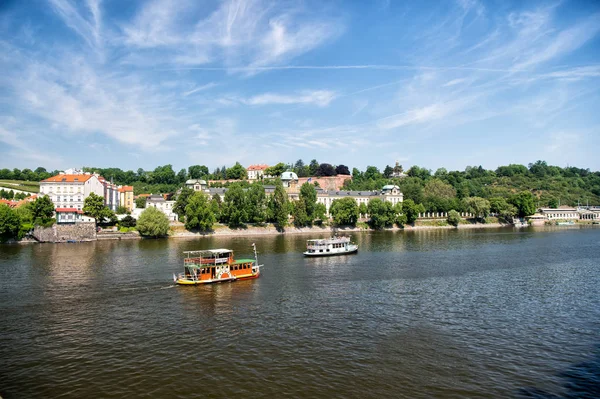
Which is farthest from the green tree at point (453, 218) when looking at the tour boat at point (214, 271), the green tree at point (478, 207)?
the tour boat at point (214, 271)

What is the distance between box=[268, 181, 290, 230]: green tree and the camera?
12594 cm

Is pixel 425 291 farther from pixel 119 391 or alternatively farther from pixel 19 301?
pixel 19 301

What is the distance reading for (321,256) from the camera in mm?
72812

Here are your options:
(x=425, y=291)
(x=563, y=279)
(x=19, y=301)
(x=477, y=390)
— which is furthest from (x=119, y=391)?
(x=563, y=279)

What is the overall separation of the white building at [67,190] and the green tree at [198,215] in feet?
92.4

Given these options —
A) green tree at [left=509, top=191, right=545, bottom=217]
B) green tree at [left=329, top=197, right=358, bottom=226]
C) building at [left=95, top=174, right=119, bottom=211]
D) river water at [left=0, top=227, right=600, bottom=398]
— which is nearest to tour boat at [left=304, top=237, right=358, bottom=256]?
river water at [left=0, top=227, right=600, bottom=398]

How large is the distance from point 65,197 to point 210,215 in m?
40.9

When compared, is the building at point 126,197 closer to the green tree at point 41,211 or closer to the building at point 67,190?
the building at point 67,190

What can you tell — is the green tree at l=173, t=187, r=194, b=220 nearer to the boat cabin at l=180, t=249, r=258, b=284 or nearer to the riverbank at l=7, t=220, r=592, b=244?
the riverbank at l=7, t=220, r=592, b=244

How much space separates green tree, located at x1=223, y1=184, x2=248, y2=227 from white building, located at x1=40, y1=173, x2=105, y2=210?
37775 millimetres

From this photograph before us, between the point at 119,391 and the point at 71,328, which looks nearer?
the point at 119,391

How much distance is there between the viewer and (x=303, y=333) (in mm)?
30953

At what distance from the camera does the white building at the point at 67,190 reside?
370ft

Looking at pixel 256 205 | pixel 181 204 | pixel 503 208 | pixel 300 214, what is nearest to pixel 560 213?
pixel 503 208
